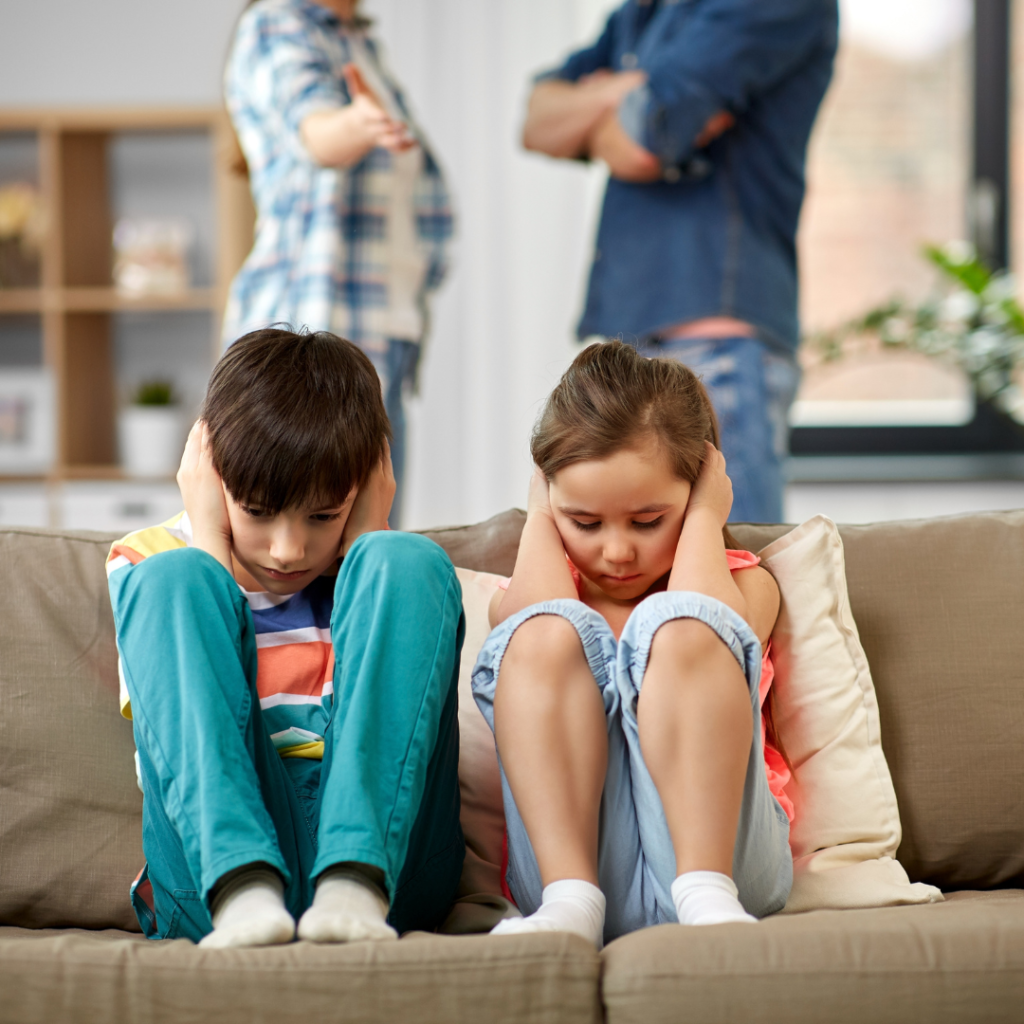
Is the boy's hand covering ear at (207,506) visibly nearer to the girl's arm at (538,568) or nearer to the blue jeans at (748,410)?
the girl's arm at (538,568)

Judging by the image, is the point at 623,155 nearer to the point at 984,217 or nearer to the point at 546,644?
the point at 546,644

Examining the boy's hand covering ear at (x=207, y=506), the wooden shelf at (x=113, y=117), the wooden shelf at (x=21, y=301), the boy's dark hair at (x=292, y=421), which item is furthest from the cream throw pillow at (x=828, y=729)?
the wooden shelf at (x=21, y=301)

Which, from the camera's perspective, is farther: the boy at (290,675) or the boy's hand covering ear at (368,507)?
the boy's hand covering ear at (368,507)

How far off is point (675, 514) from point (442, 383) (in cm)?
214

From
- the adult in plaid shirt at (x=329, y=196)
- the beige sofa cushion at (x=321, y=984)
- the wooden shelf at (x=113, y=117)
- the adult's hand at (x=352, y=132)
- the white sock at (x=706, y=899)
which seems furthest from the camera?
the wooden shelf at (x=113, y=117)

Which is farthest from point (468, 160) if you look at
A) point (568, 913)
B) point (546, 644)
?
point (568, 913)

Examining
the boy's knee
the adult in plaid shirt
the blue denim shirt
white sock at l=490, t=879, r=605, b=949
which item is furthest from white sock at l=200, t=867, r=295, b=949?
the blue denim shirt

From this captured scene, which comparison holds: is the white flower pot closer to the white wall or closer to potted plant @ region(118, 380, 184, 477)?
potted plant @ region(118, 380, 184, 477)

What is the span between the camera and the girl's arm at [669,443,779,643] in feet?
3.76

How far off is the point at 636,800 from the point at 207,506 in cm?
52

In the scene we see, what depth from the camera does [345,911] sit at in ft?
2.90

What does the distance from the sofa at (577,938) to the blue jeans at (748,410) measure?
21.0 inches

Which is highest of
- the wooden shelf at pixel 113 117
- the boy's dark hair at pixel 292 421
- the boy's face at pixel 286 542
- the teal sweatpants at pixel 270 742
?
the wooden shelf at pixel 113 117

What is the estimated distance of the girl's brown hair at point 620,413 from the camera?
1.19m
